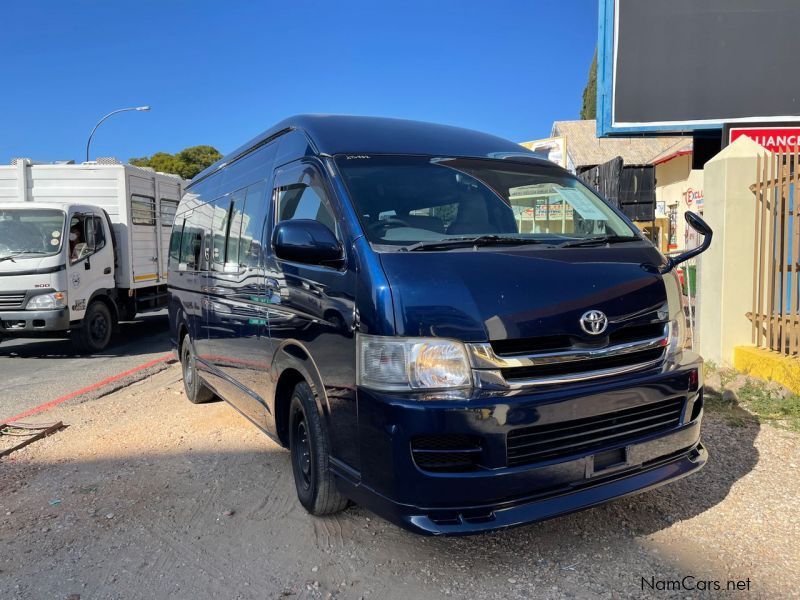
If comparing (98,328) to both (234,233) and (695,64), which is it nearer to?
(234,233)

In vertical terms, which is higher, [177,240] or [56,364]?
[177,240]

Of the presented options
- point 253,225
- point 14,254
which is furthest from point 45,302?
point 253,225

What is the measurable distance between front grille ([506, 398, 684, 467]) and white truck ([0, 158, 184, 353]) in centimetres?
851

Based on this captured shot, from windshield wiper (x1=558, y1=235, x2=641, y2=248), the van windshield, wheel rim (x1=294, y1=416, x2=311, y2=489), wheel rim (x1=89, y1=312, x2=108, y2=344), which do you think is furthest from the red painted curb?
windshield wiper (x1=558, y1=235, x2=641, y2=248)

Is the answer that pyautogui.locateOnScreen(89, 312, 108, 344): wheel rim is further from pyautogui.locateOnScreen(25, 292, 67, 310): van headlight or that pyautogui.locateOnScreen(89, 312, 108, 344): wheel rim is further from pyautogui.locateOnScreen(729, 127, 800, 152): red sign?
pyautogui.locateOnScreen(729, 127, 800, 152): red sign

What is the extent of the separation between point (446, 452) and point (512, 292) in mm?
755

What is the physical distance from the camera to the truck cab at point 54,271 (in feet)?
29.3

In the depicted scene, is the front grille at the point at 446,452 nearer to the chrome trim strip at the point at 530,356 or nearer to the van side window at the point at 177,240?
the chrome trim strip at the point at 530,356

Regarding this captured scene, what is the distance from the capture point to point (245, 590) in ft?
9.60

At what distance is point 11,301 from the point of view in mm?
8906

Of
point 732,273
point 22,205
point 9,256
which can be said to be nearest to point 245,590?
point 732,273

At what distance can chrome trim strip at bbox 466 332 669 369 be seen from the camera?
8.53ft

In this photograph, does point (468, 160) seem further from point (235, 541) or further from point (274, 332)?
point (235, 541)

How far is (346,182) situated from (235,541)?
2086 mm
